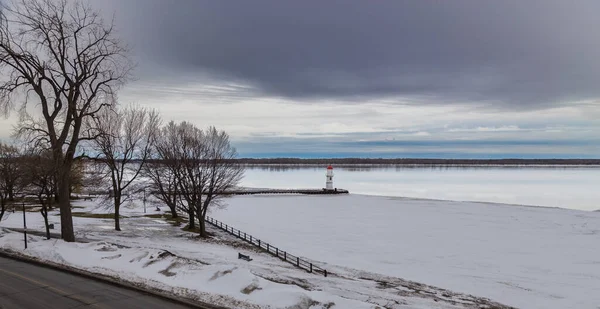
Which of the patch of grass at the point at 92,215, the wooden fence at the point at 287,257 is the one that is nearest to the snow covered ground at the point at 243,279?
the wooden fence at the point at 287,257

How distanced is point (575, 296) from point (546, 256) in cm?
948

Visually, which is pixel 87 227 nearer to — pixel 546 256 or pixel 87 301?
pixel 87 301

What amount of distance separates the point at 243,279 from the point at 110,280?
17.0 ft

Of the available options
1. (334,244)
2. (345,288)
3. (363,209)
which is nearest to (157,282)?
(345,288)

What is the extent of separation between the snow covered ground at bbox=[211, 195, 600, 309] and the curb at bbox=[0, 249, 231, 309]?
43.7ft

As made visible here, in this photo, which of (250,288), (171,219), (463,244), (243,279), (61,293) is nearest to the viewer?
(61,293)

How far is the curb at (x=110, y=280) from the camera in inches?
478

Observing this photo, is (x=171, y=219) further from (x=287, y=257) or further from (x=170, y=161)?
(x=287, y=257)

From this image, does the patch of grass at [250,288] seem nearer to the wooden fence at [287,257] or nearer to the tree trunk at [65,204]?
the wooden fence at [287,257]

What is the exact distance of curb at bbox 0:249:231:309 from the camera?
1213 cm

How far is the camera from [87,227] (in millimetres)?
33969

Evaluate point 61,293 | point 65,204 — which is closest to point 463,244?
point 61,293

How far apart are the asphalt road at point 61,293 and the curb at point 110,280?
0.49ft

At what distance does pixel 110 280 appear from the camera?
14.3 m
